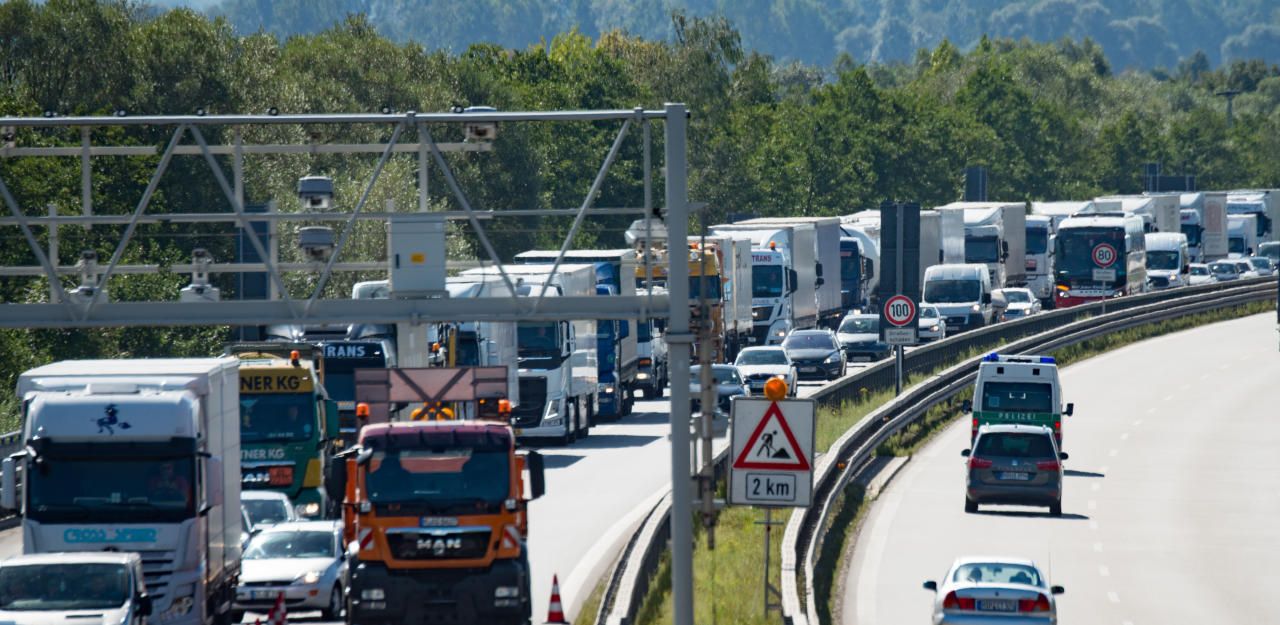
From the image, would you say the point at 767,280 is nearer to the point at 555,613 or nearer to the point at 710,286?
the point at 710,286

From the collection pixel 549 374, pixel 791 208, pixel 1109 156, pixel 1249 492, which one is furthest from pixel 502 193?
pixel 1109 156

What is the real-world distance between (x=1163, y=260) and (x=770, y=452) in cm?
7366

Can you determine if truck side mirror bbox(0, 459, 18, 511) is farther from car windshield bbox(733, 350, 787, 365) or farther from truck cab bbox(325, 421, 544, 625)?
car windshield bbox(733, 350, 787, 365)

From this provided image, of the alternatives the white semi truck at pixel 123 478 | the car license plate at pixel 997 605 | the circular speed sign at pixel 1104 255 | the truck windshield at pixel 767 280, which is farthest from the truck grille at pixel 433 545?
the circular speed sign at pixel 1104 255

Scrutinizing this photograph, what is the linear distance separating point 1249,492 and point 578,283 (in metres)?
14.5

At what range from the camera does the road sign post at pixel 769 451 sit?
20.3 m

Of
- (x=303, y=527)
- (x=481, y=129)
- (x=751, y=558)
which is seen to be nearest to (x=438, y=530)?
(x=303, y=527)

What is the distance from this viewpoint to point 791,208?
4166 inches

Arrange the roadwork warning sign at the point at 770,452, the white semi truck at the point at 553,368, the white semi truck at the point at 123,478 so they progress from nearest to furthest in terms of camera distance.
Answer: the roadwork warning sign at the point at 770,452
the white semi truck at the point at 123,478
the white semi truck at the point at 553,368

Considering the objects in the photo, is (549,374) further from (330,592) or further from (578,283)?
(330,592)

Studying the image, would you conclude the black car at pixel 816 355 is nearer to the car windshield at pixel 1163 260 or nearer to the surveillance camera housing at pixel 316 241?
the surveillance camera housing at pixel 316 241

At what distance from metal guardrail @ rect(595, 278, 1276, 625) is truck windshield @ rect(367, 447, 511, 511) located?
5.92 ft

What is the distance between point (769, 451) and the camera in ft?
66.8

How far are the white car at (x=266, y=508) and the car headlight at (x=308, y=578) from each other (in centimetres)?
342
